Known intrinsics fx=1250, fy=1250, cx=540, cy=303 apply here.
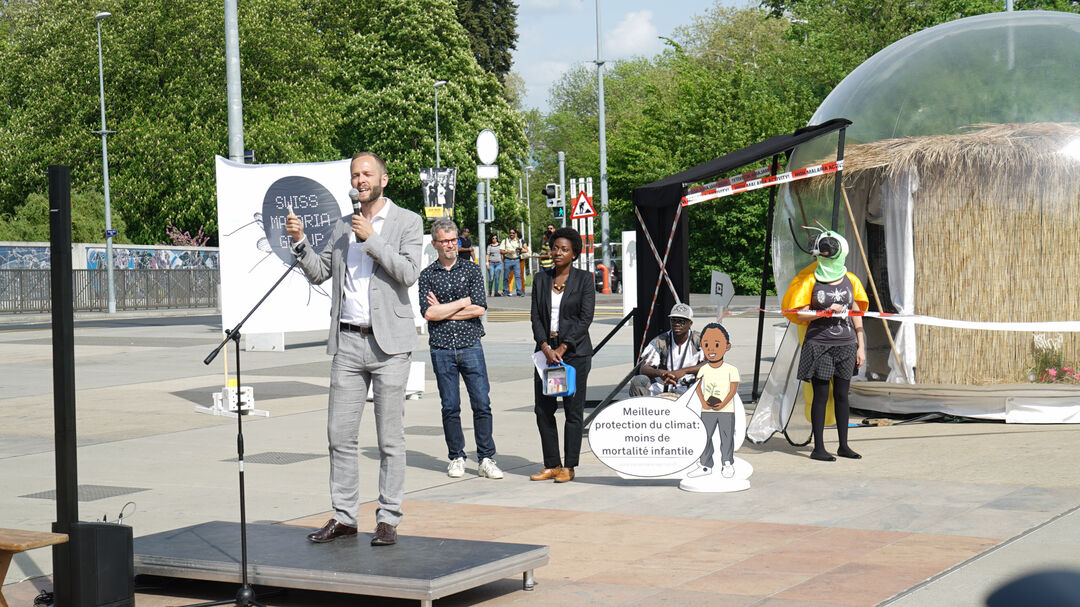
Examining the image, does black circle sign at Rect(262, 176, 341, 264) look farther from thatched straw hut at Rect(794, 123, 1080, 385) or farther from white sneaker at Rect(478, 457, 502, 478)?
thatched straw hut at Rect(794, 123, 1080, 385)

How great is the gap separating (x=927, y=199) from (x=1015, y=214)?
0.76 m

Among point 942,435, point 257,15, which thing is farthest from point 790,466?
point 257,15

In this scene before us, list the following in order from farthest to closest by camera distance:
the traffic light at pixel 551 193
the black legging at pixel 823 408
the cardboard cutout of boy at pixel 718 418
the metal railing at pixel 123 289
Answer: the metal railing at pixel 123 289 → the traffic light at pixel 551 193 → the black legging at pixel 823 408 → the cardboard cutout of boy at pixel 718 418

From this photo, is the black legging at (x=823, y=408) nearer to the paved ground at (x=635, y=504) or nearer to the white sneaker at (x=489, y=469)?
the paved ground at (x=635, y=504)

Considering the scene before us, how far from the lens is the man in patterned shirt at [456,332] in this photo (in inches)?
350

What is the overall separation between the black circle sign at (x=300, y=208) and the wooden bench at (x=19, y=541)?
7.80 m

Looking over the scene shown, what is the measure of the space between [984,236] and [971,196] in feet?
1.24

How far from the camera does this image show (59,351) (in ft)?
17.2

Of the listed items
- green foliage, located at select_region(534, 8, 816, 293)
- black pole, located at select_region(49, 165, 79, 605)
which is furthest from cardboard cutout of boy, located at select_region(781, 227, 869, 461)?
green foliage, located at select_region(534, 8, 816, 293)

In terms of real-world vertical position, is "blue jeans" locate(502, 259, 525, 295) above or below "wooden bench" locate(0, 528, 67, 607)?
above

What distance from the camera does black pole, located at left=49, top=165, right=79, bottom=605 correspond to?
17.1 feet

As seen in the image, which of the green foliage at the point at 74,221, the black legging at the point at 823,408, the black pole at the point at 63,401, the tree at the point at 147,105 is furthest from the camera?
the tree at the point at 147,105

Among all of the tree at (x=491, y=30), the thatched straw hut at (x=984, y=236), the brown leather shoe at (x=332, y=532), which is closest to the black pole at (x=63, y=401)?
the brown leather shoe at (x=332, y=532)

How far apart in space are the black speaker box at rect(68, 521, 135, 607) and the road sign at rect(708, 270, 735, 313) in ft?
19.2
